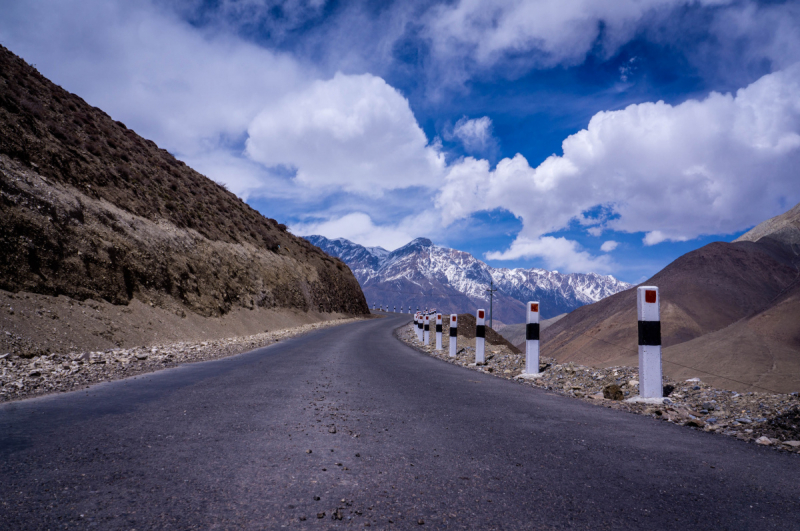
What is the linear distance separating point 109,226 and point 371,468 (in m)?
17.8

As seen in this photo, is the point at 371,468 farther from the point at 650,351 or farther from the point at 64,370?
the point at 64,370

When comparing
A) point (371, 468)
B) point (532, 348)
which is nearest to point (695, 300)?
point (532, 348)

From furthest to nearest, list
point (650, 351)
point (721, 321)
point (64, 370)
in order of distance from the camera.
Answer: point (721, 321)
point (64, 370)
point (650, 351)

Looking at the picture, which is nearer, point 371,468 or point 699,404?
point 371,468

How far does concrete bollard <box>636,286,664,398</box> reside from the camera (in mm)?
4570

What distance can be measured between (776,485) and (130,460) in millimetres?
3256

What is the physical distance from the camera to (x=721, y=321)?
688 inches

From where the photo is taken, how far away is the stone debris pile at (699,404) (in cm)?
320

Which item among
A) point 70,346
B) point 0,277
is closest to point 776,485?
point 70,346

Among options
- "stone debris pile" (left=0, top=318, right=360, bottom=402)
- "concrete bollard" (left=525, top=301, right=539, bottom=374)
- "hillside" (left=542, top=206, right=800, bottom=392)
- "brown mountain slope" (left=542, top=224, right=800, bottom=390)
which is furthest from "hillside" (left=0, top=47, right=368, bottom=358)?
"brown mountain slope" (left=542, top=224, right=800, bottom=390)

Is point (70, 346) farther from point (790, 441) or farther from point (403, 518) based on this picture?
point (790, 441)

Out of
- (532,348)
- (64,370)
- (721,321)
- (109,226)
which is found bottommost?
(64,370)

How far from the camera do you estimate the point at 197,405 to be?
3.81m

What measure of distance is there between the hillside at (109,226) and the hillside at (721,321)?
500 inches
